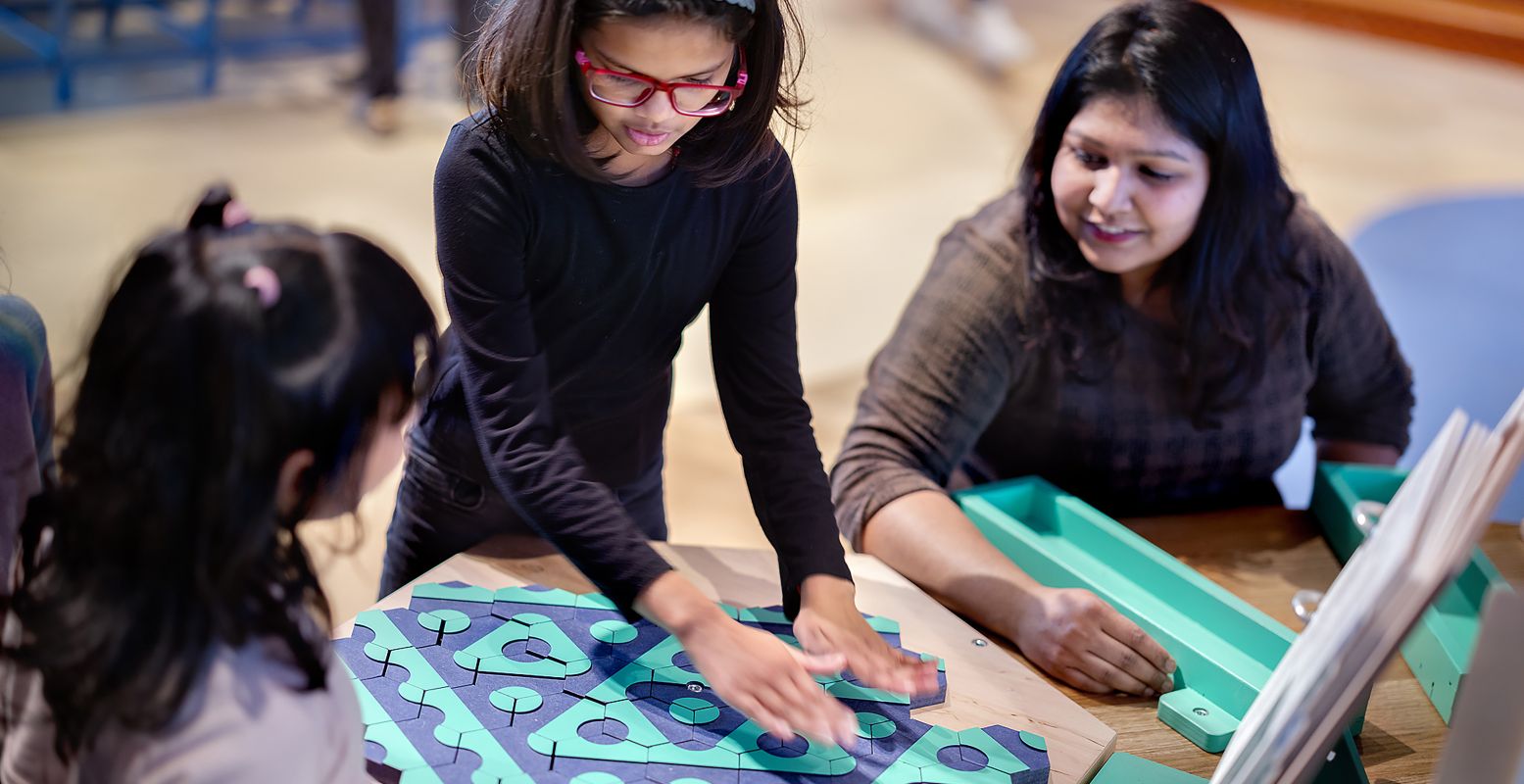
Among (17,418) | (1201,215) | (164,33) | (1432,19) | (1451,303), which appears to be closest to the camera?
(17,418)

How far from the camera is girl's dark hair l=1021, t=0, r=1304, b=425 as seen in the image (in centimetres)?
156

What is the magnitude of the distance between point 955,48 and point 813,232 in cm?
189

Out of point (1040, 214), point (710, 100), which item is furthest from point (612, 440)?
point (1040, 214)

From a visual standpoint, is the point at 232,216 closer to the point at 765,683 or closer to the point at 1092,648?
the point at 765,683

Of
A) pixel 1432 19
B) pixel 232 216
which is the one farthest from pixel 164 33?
pixel 1432 19

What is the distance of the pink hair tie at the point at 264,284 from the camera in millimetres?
800

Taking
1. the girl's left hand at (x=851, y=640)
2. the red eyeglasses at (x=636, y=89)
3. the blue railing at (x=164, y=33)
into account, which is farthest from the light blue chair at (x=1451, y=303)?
the blue railing at (x=164, y=33)

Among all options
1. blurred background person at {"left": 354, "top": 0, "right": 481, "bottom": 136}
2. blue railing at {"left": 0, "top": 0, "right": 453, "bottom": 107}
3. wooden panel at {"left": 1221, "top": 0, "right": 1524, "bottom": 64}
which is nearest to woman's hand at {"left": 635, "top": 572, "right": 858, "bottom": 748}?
blurred background person at {"left": 354, "top": 0, "right": 481, "bottom": 136}

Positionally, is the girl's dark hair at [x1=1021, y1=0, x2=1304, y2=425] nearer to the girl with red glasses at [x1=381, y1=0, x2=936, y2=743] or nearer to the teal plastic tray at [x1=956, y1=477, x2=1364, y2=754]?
the teal plastic tray at [x1=956, y1=477, x2=1364, y2=754]

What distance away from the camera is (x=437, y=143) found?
4387 millimetres

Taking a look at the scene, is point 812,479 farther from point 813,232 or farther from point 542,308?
point 813,232

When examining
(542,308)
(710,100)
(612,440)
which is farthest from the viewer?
(612,440)

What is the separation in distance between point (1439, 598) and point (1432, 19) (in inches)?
216

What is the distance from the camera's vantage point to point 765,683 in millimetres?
1074
